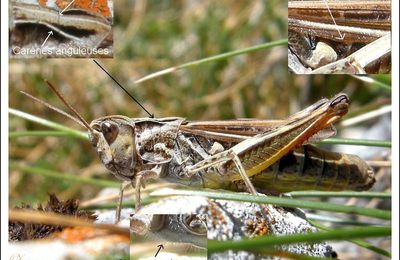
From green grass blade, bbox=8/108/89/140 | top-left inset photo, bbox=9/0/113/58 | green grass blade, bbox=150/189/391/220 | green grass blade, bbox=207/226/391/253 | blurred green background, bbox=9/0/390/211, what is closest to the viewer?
green grass blade, bbox=207/226/391/253

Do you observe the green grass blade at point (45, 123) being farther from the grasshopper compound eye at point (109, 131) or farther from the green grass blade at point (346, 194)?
the green grass blade at point (346, 194)

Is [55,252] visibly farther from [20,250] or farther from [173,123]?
[173,123]

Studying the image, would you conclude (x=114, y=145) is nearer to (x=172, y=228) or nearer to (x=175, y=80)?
(x=172, y=228)

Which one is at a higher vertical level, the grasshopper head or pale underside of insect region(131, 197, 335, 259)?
the grasshopper head

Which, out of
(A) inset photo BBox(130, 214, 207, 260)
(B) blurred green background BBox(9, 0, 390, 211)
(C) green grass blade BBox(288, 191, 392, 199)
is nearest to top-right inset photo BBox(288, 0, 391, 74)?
(C) green grass blade BBox(288, 191, 392, 199)

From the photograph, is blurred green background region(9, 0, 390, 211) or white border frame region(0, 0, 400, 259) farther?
blurred green background region(9, 0, 390, 211)

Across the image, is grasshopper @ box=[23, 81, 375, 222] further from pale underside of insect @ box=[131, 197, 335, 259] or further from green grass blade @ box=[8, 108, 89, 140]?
green grass blade @ box=[8, 108, 89, 140]
